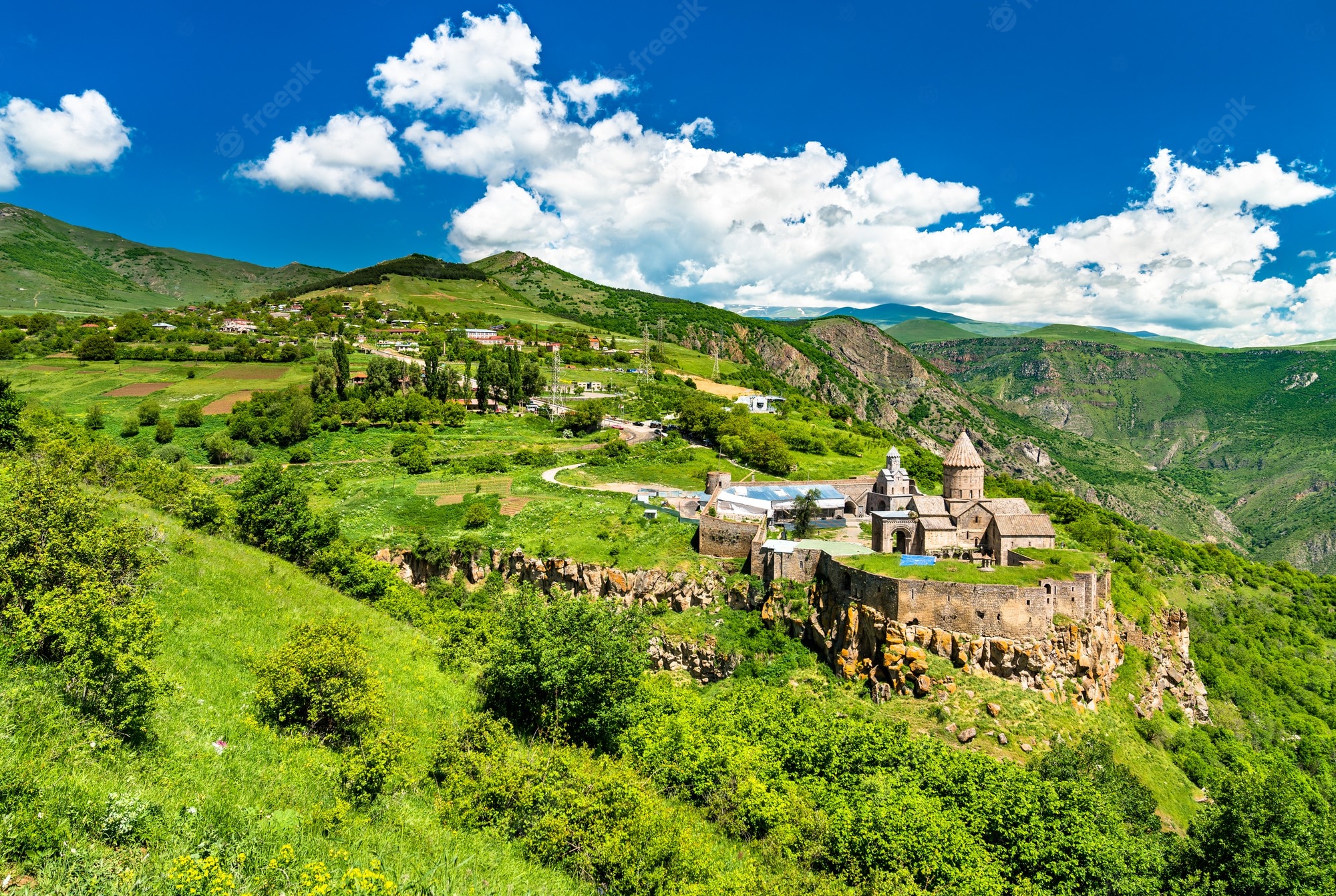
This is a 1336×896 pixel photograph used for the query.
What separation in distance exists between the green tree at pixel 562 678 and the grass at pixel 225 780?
6.37ft

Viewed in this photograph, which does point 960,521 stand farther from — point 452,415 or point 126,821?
point 452,415

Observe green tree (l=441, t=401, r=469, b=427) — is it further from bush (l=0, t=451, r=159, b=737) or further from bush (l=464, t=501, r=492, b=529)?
bush (l=0, t=451, r=159, b=737)

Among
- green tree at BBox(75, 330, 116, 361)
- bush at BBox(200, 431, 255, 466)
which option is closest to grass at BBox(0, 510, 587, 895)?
bush at BBox(200, 431, 255, 466)

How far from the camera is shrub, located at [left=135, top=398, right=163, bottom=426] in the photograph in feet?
218

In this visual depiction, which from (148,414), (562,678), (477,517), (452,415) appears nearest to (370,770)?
(562,678)

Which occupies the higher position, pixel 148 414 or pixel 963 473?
pixel 963 473

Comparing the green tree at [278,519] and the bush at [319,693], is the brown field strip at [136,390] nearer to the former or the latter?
the green tree at [278,519]

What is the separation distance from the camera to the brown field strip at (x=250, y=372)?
85.5 m

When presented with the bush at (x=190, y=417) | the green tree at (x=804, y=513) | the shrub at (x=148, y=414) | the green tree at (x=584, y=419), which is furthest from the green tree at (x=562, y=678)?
the shrub at (x=148, y=414)

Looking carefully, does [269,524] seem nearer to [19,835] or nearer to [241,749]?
[241,749]

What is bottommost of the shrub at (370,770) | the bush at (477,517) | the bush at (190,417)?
the bush at (477,517)

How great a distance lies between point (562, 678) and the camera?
65.8ft

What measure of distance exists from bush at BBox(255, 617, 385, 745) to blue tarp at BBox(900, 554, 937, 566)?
27.6 meters

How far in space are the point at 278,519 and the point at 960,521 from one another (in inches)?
1603
